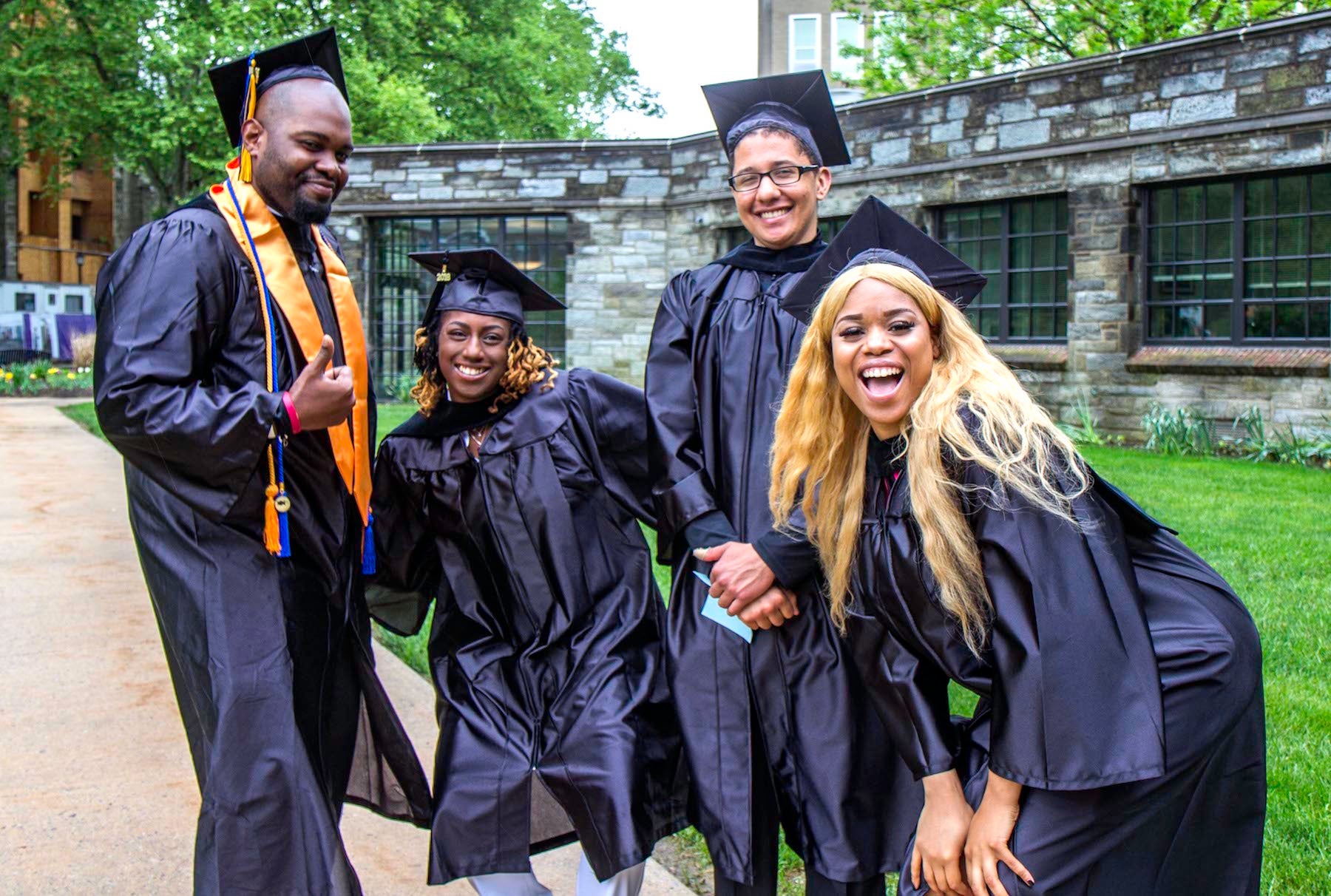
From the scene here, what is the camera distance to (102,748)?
5188mm

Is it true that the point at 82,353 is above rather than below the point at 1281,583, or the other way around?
above

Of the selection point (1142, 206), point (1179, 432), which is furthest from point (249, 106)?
point (1142, 206)

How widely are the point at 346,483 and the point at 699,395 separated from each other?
0.98 m

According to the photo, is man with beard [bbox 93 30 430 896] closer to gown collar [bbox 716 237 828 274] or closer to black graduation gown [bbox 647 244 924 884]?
black graduation gown [bbox 647 244 924 884]

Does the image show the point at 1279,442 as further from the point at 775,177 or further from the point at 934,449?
the point at 934,449

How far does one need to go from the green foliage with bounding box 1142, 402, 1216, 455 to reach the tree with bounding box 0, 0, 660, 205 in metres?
17.5

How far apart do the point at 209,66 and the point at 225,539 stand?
25.5m

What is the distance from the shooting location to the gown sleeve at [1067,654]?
233cm

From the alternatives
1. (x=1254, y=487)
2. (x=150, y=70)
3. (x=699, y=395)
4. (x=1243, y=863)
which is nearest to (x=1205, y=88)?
(x=1254, y=487)

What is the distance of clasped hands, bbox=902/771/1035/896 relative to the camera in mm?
2436

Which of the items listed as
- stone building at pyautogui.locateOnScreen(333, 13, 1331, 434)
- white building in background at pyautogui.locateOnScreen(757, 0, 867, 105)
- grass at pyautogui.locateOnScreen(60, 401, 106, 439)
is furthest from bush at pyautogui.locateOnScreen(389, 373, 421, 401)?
white building in background at pyautogui.locateOnScreen(757, 0, 867, 105)

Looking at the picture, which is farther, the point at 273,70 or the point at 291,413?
the point at 273,70

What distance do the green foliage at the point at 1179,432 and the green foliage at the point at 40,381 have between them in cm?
2016

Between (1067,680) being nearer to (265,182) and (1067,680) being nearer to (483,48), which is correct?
(265,182)
